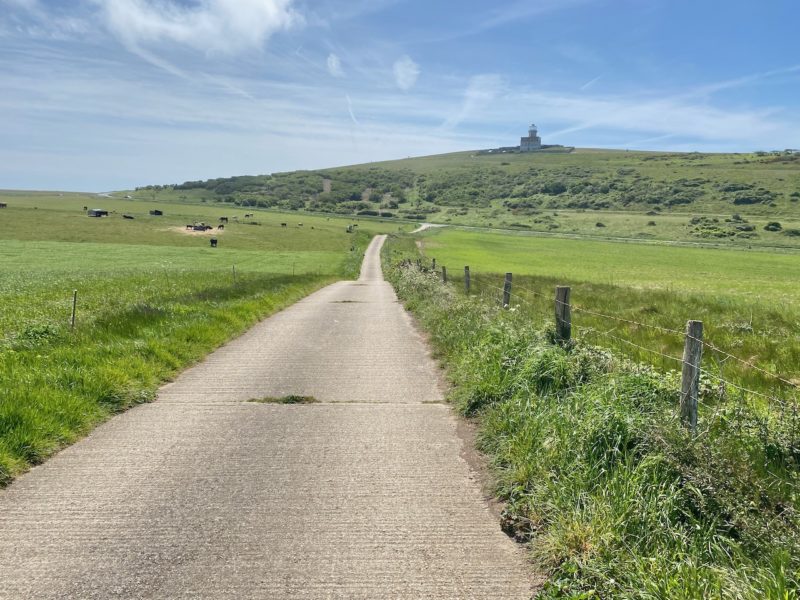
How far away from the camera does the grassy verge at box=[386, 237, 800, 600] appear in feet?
A: 10.7

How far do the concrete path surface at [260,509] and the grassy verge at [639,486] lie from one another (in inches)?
15.6

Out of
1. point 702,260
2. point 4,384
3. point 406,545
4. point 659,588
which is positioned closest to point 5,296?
point 4,384

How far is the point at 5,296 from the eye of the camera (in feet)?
72.7

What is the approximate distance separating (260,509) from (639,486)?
9.64ft

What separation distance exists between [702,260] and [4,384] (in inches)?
2433

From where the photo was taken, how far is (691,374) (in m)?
5.00

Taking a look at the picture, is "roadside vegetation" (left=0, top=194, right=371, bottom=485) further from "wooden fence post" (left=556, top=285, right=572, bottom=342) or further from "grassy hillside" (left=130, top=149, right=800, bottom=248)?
"grassy hillside" (left=130, top=149, right=800, bottom=248)

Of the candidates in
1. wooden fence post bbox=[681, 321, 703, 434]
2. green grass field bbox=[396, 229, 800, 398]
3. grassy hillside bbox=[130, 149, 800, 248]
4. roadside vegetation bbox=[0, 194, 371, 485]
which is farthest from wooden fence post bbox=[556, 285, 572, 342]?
grassy hillside bbox=[130, 149, 800, 248]

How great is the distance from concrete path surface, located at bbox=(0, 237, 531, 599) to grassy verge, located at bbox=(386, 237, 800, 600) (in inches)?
15.6

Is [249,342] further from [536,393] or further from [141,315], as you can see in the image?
[536,393]

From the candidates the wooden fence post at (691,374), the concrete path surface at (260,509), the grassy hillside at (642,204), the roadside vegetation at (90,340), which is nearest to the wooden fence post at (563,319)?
the concrete path surface at (260,509)

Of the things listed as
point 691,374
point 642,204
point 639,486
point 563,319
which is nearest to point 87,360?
point 563,319

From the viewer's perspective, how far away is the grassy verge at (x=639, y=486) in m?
3.25

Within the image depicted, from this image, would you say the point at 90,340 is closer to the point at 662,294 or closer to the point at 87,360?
the point at 87,360
